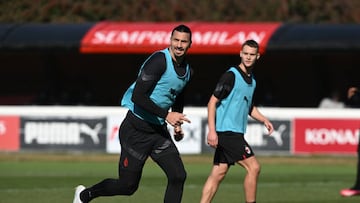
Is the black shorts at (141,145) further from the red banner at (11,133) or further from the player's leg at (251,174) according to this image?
the red banner at (11,133)

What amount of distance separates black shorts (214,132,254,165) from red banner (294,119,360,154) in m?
13.8

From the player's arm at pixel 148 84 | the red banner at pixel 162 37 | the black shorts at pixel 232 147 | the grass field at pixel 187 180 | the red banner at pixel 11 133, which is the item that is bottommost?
the grass field at pixel 187 180

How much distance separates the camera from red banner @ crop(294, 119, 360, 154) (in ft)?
85.4

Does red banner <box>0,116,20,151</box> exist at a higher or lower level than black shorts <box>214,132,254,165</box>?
lower

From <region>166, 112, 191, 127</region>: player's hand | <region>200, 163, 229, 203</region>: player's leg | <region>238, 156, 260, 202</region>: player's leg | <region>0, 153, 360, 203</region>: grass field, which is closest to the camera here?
<region>166, 112, 191, 127</region>: player's hand

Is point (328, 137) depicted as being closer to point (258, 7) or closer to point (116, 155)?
point (116, 155)

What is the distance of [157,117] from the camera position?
37.0 ft

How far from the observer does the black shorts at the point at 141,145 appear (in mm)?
11305

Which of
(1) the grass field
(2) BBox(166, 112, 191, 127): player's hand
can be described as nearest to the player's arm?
(2) BBox(166, 112, 191, 127): player's hand

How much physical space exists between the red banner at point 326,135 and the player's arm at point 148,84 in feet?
51.2

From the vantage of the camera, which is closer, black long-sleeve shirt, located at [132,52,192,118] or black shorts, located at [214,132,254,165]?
black long-sleeve shirt, located at [132,52,192,118]

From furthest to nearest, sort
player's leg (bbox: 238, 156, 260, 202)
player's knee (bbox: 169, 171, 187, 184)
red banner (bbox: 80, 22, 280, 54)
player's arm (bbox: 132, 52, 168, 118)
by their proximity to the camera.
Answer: red banner (bbox: 80, 22, 280, 54) < player's leg (bbox: 238, 156, 260, 202) < player's knee (bbox: 169, 171, 187, 184) < player's arm (bbox: 132, 52, 168, 118)

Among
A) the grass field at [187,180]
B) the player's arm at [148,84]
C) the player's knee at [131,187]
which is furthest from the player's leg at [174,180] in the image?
the grass field at [187,180]

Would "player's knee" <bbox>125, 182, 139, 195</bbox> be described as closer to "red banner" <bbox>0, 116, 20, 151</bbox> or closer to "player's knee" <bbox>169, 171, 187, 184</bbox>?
"player's knee" <bbox>169, 171, 187, 184</bbox>
